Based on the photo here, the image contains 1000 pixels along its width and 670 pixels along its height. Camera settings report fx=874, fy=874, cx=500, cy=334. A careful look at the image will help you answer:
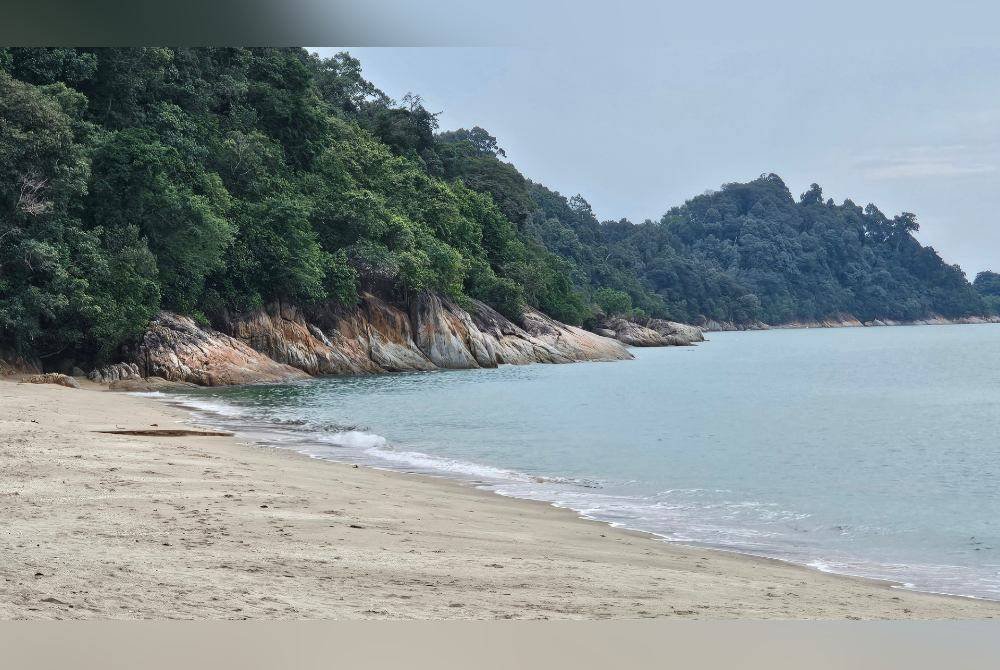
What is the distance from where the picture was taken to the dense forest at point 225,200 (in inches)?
738

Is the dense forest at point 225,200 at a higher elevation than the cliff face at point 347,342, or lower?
higher

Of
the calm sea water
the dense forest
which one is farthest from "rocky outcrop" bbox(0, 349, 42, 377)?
the calm sea water

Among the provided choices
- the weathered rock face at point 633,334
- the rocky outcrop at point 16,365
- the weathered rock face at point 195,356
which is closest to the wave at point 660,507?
the rocky outcrop at point 16,365

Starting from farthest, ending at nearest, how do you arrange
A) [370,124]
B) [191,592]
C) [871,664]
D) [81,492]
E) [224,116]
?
1. [370,124]
2. [224,116]
3. [81,492]
4. [191,592]
5. [871,664]

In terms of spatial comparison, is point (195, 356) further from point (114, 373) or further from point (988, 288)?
point (988, 288)

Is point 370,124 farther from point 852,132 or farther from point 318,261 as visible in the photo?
A: point 852,132

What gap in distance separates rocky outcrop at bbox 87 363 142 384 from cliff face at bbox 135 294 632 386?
359 millimetres

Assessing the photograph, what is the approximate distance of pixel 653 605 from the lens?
346 centimetres

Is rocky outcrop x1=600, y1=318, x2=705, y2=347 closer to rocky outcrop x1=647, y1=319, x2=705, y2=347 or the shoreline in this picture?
rocky outcrop x1=647, y1=319, x2=705, y2=347

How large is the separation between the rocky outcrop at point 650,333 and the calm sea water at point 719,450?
2832 cm

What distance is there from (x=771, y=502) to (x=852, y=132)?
157 inches

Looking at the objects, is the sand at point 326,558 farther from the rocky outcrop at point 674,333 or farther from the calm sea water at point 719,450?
the rocky outcrop at point 674,333

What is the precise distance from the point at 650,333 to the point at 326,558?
54.5 meters

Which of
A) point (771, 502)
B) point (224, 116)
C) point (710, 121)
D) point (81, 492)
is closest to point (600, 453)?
point (771, 502)
